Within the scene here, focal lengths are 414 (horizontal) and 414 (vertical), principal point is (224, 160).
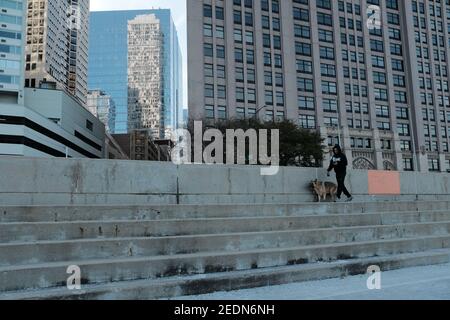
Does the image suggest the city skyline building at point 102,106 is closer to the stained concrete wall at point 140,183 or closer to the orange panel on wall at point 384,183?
the orange panel on wall at point 384,183

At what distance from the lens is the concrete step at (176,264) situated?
17.9ft

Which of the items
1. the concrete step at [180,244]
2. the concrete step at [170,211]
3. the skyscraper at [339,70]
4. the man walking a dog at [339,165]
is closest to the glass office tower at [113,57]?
the skyscraper at [339,70]

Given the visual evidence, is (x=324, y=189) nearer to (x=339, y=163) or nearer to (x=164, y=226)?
(x=339, y=163)

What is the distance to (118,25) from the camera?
17038 centimetres

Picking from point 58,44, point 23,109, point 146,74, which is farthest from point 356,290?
point 146,74

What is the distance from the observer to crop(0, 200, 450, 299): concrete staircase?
18.8ft

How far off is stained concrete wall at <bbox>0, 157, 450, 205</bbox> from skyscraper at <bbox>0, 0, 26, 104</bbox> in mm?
73039

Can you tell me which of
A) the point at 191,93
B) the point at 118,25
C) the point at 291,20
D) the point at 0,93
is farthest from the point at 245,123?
the point at 118,25

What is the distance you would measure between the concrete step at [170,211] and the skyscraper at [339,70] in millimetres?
59205

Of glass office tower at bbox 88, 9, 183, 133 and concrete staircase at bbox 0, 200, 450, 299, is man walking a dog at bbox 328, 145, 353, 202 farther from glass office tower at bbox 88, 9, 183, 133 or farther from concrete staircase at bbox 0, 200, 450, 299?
glass office tower at bbox 88, 9, 183, 133

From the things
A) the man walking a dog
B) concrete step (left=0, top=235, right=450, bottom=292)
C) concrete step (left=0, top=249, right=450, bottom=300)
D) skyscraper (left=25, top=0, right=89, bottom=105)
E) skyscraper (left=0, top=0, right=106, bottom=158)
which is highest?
skyscraper (left=25, top=0, right=89, bottom=105)

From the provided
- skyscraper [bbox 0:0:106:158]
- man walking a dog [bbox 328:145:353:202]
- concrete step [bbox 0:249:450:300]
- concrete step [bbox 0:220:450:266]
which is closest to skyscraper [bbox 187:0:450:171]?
skyscraper [bbox 0:0:106:158]

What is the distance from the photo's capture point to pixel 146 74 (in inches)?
6742

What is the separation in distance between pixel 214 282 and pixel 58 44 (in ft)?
454
